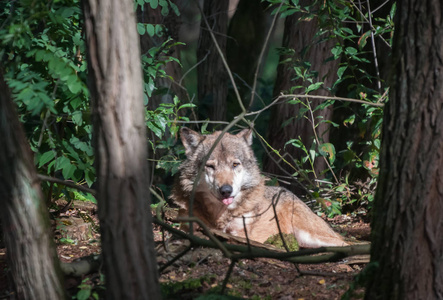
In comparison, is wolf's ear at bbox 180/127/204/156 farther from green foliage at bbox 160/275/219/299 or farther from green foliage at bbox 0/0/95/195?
green foliage at bbox 160/275/219/299

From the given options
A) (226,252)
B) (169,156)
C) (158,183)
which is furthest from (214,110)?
(226,252)

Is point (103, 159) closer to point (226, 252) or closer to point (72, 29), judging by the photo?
point (226, 252)

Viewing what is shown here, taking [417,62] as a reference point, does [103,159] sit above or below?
below

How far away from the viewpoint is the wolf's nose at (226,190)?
251 inches

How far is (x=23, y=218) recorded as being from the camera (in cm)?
340

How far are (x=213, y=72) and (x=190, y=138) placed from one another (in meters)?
4.10

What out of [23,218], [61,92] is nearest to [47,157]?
[61,92]

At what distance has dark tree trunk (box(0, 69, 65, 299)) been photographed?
3.37 meters

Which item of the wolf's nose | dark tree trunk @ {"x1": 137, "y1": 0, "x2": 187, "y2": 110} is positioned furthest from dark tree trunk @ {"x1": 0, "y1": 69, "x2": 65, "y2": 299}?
dark tree trunk @ {"x1": 137, "y1": 0, "x2": 187, "y2": 110}

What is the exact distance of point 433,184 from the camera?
10.4 ft

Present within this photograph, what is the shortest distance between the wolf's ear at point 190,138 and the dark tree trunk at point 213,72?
3374 millimetres

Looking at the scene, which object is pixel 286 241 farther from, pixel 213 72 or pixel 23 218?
pixel 213 72

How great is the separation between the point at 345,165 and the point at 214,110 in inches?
131

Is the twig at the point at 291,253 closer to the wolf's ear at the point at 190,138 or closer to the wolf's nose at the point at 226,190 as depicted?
the wolf's nose at the point at 226,190
